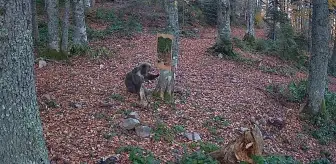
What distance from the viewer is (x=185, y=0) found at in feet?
80.5

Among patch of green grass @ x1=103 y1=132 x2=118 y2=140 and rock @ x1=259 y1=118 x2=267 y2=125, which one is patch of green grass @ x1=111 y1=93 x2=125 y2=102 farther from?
rock @ x1=259 y1=118 x2=267 y2=125

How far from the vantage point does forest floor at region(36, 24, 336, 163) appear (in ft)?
22.6

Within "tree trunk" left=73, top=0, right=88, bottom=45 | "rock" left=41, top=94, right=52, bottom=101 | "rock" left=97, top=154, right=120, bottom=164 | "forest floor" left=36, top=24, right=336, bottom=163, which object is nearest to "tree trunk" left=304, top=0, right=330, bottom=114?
"forest floor" left=36, top=24, right=336, bottom=163

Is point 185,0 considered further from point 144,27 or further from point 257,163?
point 257,163

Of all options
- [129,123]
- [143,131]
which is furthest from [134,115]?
[143,131]

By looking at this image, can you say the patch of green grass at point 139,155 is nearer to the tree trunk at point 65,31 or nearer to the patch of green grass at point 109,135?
the patch of green grass at point 109,135

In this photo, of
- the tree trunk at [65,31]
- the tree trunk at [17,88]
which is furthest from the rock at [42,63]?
the tree trunk at [17,88]

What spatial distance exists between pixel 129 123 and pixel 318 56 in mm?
6258

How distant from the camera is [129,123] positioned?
24.5ft

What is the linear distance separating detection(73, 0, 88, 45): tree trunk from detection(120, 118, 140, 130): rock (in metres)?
6.08

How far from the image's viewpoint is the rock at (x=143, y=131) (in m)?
7.32

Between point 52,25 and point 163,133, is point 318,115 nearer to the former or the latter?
point 163,133

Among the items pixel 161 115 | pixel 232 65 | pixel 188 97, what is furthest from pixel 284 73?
pixel 161 115

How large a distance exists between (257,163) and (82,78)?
19.4ft
